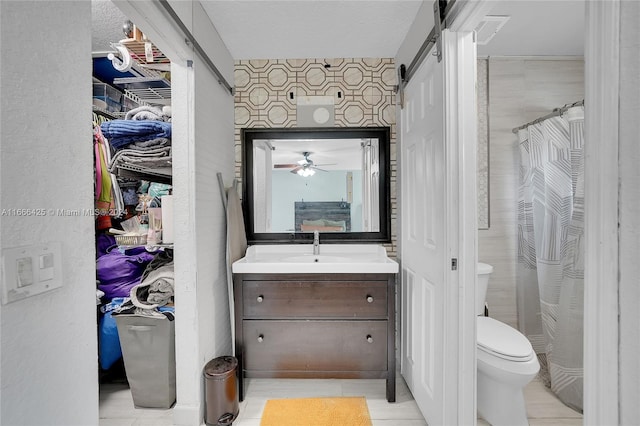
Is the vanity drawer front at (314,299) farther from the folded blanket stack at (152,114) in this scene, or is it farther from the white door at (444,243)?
the folded blanket stack at (152,114)

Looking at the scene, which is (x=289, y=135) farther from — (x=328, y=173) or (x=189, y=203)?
(x=189, y=203)

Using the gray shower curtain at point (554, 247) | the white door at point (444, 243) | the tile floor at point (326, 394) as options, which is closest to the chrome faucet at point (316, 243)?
the white door at point (444, 243)

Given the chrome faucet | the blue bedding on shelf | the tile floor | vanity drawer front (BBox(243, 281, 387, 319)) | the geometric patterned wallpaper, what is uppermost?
the geometric patterned wallpaper

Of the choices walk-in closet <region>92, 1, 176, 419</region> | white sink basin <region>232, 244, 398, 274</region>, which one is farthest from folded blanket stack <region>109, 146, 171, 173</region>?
white sink basin <region>232, 244, 398, 274</region>

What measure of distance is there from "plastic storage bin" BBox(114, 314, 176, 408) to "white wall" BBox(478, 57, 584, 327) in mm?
2295

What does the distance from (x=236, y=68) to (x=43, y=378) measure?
86.5 inches

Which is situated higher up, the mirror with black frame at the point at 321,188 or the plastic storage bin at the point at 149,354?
the mirror with black frame at the point at 321,188

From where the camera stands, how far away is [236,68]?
234 cm

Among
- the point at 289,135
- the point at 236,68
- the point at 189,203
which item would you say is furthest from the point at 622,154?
the point at 236,68

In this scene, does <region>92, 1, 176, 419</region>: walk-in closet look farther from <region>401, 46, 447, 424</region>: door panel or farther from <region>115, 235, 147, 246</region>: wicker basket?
<region>401, 46, 447, 424</region>: door panel

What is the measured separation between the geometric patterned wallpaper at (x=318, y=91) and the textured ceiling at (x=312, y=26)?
70mm

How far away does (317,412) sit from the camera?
180cm

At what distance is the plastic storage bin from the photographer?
5.81 feet

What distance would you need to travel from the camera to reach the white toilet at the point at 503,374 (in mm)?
1543
